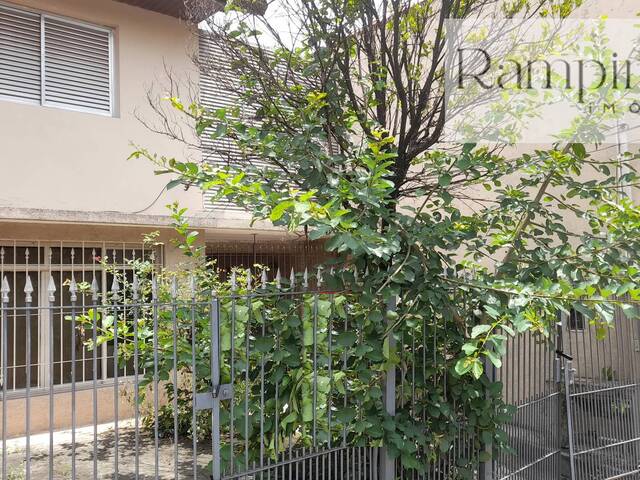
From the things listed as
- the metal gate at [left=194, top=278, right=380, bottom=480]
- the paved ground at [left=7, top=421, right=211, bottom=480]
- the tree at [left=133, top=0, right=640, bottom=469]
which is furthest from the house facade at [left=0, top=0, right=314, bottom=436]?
the metal gate at [left=194, top=278, right=380, bottom=480]

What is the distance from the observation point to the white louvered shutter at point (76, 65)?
8.52m

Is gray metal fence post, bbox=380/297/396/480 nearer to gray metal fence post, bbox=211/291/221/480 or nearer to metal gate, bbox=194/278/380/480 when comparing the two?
metal gate, bbox=194/278/380/480

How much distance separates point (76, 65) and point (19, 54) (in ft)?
2.50

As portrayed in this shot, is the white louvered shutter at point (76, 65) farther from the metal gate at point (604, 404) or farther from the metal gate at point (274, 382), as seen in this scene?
the metal gate at point (604, 404)

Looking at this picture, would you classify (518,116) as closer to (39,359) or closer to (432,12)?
A: (432,12)

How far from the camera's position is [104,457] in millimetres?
7109

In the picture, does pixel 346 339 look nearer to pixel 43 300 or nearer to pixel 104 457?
pixel 104 457

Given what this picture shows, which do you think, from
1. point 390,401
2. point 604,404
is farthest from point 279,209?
point 604,404

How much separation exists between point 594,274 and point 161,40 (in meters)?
7.79

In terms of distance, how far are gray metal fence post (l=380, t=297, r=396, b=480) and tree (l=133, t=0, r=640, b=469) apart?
8 centimetres

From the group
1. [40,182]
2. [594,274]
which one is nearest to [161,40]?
[40,182]

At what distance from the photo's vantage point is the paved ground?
6344mm

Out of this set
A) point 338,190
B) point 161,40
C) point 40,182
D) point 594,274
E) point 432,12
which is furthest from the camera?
point 161,40

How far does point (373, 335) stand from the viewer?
402cm
